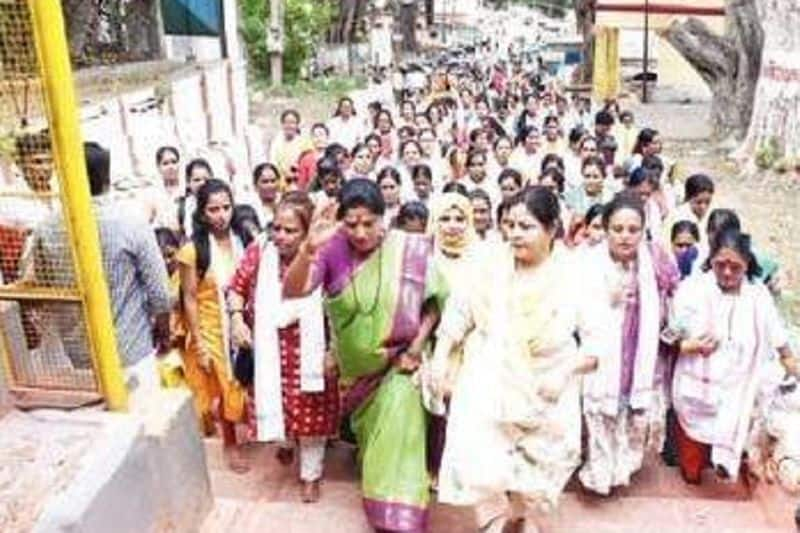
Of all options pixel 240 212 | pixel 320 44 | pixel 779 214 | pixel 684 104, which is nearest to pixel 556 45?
pixel 320 44

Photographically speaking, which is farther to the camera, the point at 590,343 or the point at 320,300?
the point at 320,300

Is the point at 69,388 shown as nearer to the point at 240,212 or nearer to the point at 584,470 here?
the point at 240,212

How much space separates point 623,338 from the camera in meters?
4.02

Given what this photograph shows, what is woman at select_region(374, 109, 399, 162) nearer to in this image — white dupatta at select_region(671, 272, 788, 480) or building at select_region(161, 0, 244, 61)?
white dupatta at select_region(671, 272, 788, 480)

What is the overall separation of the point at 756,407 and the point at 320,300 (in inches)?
73.8

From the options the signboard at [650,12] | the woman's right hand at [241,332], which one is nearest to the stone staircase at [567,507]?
the woman's right hand at [241,332]

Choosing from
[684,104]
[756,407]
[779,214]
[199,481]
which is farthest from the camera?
[684,104]

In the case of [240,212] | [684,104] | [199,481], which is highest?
[240,212]

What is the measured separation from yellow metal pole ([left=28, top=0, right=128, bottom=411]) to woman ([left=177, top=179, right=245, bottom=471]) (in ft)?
3.79

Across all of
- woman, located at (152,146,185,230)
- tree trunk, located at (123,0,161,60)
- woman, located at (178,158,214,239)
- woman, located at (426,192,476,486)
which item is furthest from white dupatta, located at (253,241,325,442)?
tree trunk, located at (123,0,161,60)

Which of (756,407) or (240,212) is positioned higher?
(240,212)

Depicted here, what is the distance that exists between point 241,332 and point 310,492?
0.70 metres

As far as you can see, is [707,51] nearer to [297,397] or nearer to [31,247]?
[297,397]

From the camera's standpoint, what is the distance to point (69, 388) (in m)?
3.39
